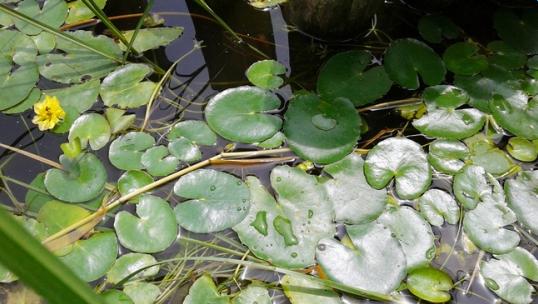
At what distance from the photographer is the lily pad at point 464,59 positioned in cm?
180

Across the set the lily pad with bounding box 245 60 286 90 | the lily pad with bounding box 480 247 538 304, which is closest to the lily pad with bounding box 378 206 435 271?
the lily pad with bounding box 480 247 538 304

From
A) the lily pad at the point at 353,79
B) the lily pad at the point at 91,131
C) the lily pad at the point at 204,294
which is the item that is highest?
the lily pad at the point at 353,79

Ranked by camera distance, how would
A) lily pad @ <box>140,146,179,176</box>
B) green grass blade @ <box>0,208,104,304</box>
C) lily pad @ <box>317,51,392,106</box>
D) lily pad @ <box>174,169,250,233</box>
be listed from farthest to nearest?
lily pad @ <box>317,51,392,106</box>, lily pad @ <box>140,146,179,176</box>, lily pad @ <box>174,169,250,233</box>, green grass blade @ <box>0,208,104,304</box>

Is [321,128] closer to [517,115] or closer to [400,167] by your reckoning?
[400,167]

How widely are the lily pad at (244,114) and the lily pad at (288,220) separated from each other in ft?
0.56

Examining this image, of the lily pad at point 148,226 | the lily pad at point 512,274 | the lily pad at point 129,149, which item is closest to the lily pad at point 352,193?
the lily pad at point 512,274

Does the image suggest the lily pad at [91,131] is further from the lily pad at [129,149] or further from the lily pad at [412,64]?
the lily pad at [412,64]

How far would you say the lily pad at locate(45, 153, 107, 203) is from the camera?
1.49 metres

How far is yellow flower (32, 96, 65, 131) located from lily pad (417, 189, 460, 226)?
1304mm

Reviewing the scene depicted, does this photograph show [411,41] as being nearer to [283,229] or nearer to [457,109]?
[457,109]

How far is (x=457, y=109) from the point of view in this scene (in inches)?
67.7

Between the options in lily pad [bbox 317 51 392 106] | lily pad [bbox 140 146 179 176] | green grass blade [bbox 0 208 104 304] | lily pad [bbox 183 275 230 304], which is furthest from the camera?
lily pad [bbox 317 51 392 106]

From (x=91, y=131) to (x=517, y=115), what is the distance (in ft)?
5.12

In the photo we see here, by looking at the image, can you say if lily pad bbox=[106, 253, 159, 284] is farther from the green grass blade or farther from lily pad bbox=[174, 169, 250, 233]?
the green grass blade
